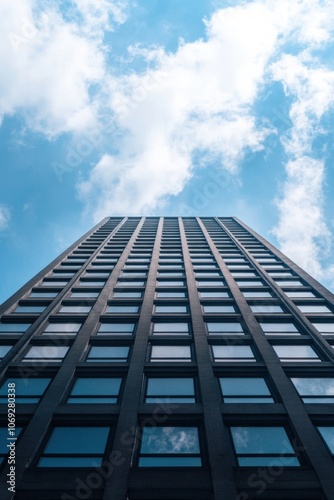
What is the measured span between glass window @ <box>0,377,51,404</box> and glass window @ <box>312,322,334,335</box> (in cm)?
1528

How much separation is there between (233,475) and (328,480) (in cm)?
264

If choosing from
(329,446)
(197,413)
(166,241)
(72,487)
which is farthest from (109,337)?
(166,241)

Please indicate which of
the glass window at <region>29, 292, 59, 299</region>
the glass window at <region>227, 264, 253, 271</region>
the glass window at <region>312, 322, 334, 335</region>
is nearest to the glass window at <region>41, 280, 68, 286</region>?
the glass window at <region>29, 292, 59, 299</region>

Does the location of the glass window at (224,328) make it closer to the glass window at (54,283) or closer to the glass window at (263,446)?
the glass window at (263,446)

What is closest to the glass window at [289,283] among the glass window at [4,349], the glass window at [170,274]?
the glass window at [170,274]

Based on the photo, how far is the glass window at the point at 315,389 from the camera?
13.9 m

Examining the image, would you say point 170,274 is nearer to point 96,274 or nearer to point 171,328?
point 96,274

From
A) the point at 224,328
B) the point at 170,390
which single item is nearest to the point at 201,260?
the point at 224,328

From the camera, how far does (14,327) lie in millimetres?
20344

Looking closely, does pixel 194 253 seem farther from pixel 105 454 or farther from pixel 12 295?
pixel 105 454

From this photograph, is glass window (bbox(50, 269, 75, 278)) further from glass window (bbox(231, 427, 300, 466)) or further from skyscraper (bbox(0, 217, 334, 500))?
glass window (bbox(231, 427, 300, 466))

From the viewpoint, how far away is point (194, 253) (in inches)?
1464

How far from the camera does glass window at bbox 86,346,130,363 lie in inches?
659

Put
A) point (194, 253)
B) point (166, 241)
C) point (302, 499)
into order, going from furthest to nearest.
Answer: point (166, 241) < point (194, 253) < point (302, 499)
